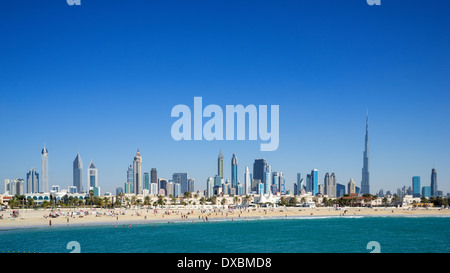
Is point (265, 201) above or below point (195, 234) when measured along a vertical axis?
below

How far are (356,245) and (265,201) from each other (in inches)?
4709

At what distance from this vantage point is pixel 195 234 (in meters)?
56.6
